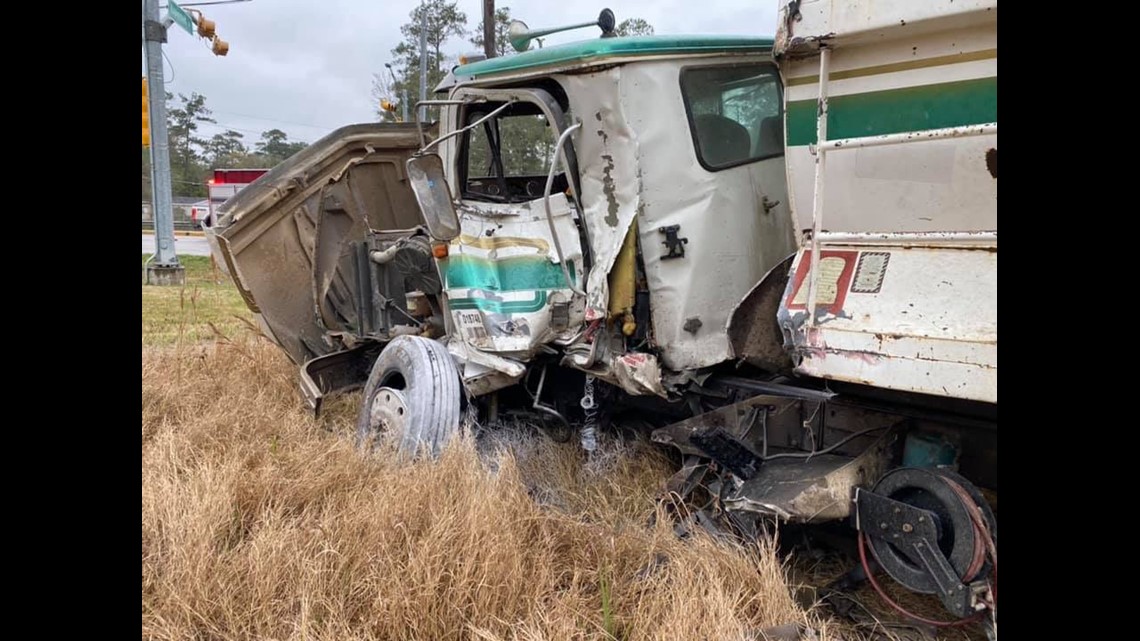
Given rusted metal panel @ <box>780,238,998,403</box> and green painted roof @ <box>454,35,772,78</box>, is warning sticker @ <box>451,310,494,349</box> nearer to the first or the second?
green painted roof @ <box>454,35,772,78</box>

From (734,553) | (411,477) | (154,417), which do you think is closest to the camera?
(734,553)

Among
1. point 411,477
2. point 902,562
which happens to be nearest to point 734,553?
point 902,562

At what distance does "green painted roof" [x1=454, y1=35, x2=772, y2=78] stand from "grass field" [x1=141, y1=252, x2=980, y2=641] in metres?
1.91

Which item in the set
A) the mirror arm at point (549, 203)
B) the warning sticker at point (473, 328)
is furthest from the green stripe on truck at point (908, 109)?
the warning sticker at point (473, 328)

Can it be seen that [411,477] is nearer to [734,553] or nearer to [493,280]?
[493,280]

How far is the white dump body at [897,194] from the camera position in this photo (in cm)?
242

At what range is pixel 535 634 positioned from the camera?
261 centimetres

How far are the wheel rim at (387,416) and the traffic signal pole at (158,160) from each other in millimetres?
10352

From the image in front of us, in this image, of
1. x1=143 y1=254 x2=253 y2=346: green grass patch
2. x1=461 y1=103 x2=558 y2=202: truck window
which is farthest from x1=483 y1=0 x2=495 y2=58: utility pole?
x1=143 y1=254 x2=253 y2=346: green grass patch

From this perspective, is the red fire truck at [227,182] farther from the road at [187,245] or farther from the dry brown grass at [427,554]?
the dry brown grass at [427,554]

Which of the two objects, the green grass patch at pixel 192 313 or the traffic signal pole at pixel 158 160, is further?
the traffic signal pole at pixel 158 160

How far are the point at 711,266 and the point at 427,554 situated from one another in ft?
5.66

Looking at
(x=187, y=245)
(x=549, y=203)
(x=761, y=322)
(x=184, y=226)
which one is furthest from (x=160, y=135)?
(x=184, y=226)

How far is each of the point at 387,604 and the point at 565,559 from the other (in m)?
0.78
